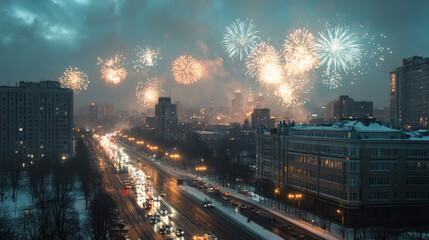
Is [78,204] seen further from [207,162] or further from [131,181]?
[207,162]

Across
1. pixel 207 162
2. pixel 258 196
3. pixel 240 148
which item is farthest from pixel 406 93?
pixel 258 196

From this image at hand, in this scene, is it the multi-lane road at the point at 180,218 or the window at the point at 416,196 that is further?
the window at the point at 416,196

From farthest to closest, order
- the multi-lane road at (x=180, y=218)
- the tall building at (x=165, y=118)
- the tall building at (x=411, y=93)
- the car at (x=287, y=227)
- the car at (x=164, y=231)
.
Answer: the tall building at (x=165, y=118)
the tall building at (x=411, y=93)
the car at (x=287, y=227)
the car at (x=164, y=231)
the multi-lane road at (x=180, y=218)

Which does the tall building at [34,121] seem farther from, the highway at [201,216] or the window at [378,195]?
the window at [378,195]

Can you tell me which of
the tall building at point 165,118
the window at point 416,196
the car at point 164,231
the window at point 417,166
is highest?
the tall building at point 165,118

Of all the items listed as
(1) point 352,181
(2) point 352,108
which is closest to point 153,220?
(1) point 352,181

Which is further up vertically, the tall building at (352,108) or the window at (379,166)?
the tall building at (352,108)

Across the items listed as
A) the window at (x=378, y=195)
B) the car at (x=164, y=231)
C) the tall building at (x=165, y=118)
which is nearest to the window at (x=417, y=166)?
the window at (x=378, y=195)
